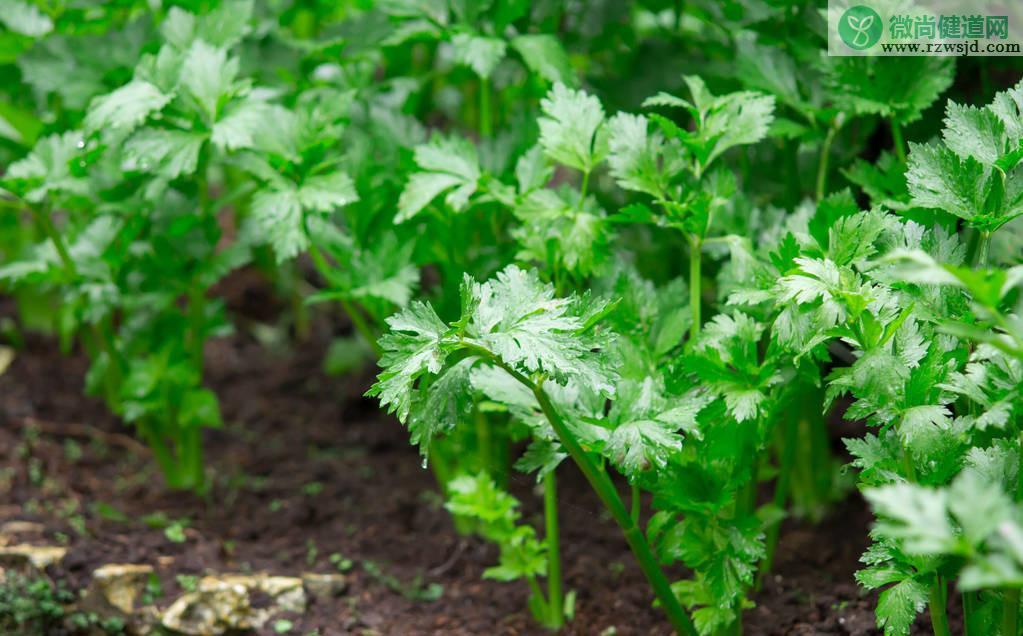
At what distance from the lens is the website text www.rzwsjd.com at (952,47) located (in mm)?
1688

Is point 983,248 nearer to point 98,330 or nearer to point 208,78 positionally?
point 208,78

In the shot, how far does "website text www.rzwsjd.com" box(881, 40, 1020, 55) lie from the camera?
169 cm

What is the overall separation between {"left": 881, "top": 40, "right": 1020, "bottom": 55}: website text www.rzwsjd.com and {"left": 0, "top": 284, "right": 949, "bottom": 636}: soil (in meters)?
0.94

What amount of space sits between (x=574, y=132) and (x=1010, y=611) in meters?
0.92

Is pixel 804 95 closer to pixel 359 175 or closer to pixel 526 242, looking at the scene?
pixel 526 242

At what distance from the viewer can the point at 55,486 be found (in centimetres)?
226

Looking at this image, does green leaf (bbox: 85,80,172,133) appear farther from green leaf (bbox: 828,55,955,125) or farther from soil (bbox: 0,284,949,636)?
green leaf (bbox: 828,55,955,125)

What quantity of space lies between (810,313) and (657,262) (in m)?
0.73

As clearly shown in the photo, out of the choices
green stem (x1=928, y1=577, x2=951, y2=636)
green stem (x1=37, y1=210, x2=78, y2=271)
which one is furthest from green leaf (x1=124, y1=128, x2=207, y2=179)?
green stem (x1=928, y1=577, x2=951, y2=636)

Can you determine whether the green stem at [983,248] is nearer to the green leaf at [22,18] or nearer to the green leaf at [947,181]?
the green leaf at [947,181]

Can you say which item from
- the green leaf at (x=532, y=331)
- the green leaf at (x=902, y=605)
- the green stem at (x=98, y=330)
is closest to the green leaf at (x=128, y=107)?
the green stem at (x=98, y=330)

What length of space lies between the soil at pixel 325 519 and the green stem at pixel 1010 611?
35 cm

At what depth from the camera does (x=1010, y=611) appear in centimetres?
128

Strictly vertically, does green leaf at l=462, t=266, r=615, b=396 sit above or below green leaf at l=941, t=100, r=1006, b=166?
below
